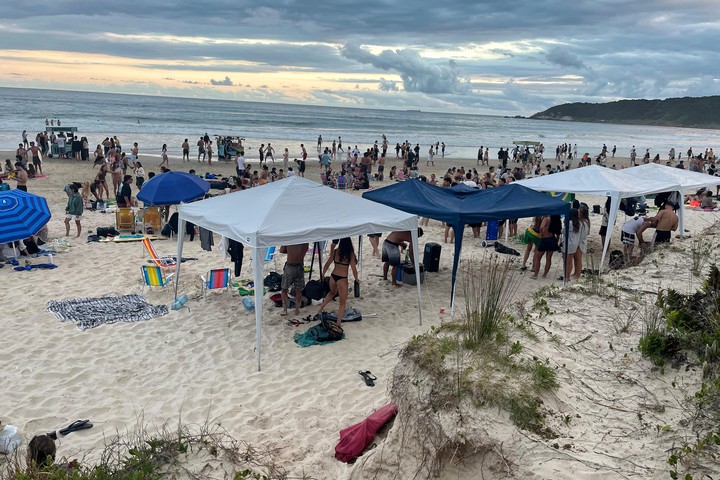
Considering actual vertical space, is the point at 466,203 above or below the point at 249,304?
above

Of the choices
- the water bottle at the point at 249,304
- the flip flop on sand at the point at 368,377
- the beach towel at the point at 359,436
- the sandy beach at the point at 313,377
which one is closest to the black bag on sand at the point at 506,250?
the sandy beach at the point at 313,377

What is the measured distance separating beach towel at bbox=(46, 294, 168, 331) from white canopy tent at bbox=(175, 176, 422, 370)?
5.12 feet

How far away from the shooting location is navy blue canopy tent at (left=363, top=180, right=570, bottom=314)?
28.1ft

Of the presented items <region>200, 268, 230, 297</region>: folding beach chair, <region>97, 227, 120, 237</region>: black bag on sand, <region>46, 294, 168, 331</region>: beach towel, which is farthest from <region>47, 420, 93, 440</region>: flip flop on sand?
<region>97, 227, 120, 237</region>: black bag on sand

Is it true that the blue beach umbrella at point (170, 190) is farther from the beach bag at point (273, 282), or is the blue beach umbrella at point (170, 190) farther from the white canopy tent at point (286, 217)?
the beach bag at point (273, 282)

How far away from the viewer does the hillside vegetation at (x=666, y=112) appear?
161 metres

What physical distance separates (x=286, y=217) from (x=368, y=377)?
232 cm

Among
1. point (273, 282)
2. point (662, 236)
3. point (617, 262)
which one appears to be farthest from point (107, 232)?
point (662, 236)

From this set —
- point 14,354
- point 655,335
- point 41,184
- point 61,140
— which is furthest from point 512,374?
point 61,140

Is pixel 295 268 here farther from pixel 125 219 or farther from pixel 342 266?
pixel 125 219

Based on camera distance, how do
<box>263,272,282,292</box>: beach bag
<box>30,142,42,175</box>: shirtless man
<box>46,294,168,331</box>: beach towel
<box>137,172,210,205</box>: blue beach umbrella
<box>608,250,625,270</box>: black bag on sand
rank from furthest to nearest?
<box>30,142,42,175</box>: shirtless man
<box>137,172,210,205</box>: blue beach umbrella
<box>608,250,625,270</box>: black bag on sand
<box>263,272,282,292</box>: beach bag
<box>46,294,168,331</box>: beach towel

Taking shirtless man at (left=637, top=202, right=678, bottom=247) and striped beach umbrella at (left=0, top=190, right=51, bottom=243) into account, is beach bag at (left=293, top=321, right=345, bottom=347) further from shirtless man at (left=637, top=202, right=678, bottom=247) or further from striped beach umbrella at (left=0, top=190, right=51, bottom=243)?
shirtless man at (left=637, top=202, right=678, bottom=247)

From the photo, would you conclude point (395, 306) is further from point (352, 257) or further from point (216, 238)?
point (216, 238)

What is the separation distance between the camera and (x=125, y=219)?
13.4 metres
